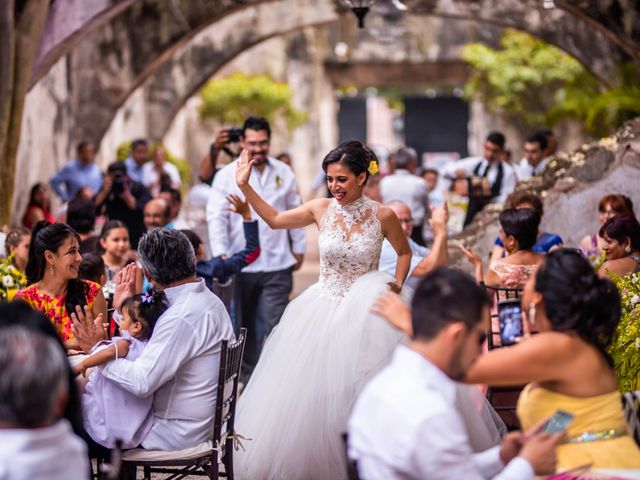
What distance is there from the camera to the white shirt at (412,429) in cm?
285

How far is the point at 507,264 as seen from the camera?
6340 millimetres

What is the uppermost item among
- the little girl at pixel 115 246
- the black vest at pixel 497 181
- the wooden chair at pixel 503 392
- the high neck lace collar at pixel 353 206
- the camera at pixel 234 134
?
the camera at pixel 234 134

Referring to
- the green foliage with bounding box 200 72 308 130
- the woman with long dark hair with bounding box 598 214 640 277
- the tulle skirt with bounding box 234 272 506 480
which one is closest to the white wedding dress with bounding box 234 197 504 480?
the tulle skirt with bounding box 234 272 506 480

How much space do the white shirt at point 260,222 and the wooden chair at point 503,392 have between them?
6.20 ft

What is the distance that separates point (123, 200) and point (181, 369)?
16.9 feet

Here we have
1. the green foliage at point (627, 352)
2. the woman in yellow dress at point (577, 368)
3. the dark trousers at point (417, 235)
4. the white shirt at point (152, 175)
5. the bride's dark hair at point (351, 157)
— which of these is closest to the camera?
the woman in yellow dress at point (577, 368)

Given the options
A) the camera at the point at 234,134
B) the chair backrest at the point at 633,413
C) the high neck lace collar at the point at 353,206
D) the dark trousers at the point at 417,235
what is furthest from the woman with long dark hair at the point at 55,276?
the dark trousers at the point at 417,235

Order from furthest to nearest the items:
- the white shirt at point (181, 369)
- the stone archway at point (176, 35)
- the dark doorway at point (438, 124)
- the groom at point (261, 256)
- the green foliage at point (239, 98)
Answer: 1. the dark doorway at point (438, 124)
2. the green foliage at point (239, 98)
3. the stone archway at point (176, 35)
4. the groom at point (261, 256)
5. the white shirt at point (181, 369)

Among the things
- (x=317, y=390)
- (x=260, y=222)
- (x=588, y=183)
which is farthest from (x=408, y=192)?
(x=317, y=390)

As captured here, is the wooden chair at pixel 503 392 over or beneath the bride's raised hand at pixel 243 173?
beneath

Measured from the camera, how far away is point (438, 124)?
29500mm

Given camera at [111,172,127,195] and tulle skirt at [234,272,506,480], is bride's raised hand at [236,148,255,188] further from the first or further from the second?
camera at [111,172,127,195]

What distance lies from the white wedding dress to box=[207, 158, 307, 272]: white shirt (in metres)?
1.81

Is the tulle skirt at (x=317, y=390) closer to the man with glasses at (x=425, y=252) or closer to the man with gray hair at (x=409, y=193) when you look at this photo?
the man with glasses at (x=425, y=252)
